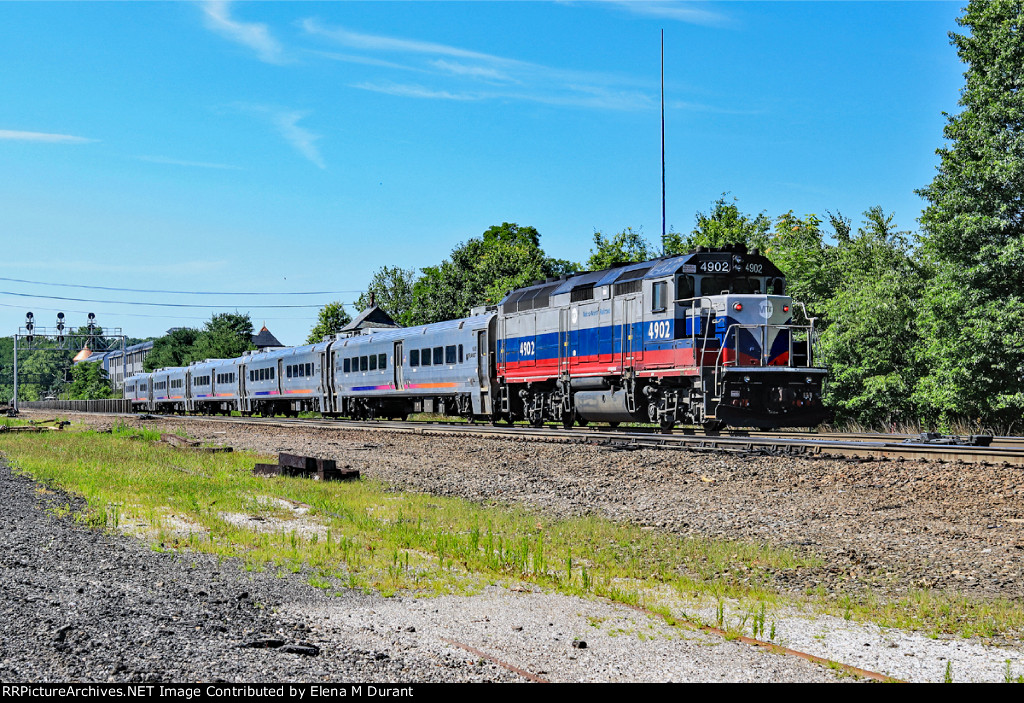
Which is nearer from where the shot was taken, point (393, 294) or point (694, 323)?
point (694, 323)

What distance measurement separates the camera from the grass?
299 inches

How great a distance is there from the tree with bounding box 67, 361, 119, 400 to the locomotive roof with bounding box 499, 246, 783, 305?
113 meters

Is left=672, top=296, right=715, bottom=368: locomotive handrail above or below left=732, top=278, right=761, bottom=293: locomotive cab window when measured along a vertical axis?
below

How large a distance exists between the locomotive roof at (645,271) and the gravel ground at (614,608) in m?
7.76

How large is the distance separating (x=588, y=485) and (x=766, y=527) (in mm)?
4427

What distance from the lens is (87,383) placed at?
5433 inches

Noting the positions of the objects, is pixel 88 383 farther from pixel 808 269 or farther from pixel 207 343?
pixel 808 269

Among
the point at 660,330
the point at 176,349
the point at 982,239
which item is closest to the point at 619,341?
the point at 660,330

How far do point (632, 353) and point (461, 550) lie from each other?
45.2 ft

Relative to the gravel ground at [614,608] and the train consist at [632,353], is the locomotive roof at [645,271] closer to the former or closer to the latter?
the train consist at [632,353]

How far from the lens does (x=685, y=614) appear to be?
7.10 metres

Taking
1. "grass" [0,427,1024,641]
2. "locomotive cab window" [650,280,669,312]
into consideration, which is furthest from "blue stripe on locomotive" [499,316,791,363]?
"grass" [0,427,1024,641]

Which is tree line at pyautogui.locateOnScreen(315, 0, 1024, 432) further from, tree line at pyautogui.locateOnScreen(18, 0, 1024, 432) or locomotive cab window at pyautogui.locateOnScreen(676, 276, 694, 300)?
locomotive cab window at pyautogui.locateOnScreen(676, 276, 694, 300)

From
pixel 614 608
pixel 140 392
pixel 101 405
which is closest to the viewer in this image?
pixel 614 608
